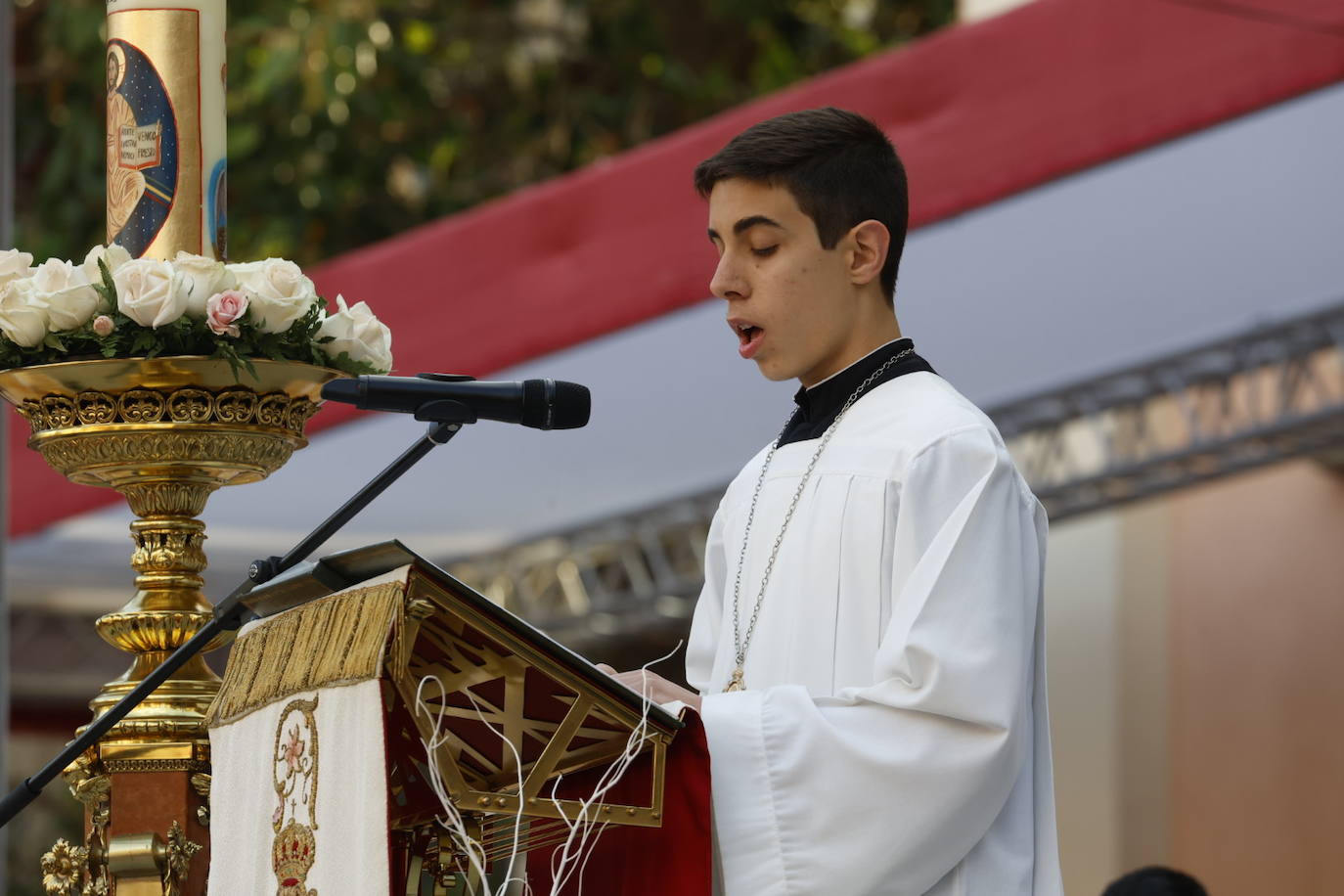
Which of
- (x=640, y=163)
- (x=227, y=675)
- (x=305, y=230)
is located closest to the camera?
(x=227, y=675)

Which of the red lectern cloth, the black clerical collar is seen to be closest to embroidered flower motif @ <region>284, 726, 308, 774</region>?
the red lectern cloth

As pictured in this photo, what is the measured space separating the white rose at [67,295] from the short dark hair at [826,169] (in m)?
0.81

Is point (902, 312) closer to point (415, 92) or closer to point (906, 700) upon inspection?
point (906, 700)

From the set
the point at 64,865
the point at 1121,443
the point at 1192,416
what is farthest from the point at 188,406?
the point at 1121,443

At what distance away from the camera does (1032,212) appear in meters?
5.42

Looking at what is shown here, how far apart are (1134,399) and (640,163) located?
197 centimetres

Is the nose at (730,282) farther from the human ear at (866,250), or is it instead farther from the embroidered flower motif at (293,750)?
the embroidered flower motif at (293,750)

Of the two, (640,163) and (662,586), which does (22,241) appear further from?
(640,163)

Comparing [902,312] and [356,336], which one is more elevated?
[902,312]

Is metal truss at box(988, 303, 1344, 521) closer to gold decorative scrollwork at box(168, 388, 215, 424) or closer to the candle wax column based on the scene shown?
the candle wax column

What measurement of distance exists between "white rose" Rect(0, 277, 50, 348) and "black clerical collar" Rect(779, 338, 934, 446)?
1.01 m

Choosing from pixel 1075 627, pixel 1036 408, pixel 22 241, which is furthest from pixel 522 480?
pixel 22 241

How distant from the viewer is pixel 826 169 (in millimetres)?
2680

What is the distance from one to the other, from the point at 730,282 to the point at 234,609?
2.40 ft
